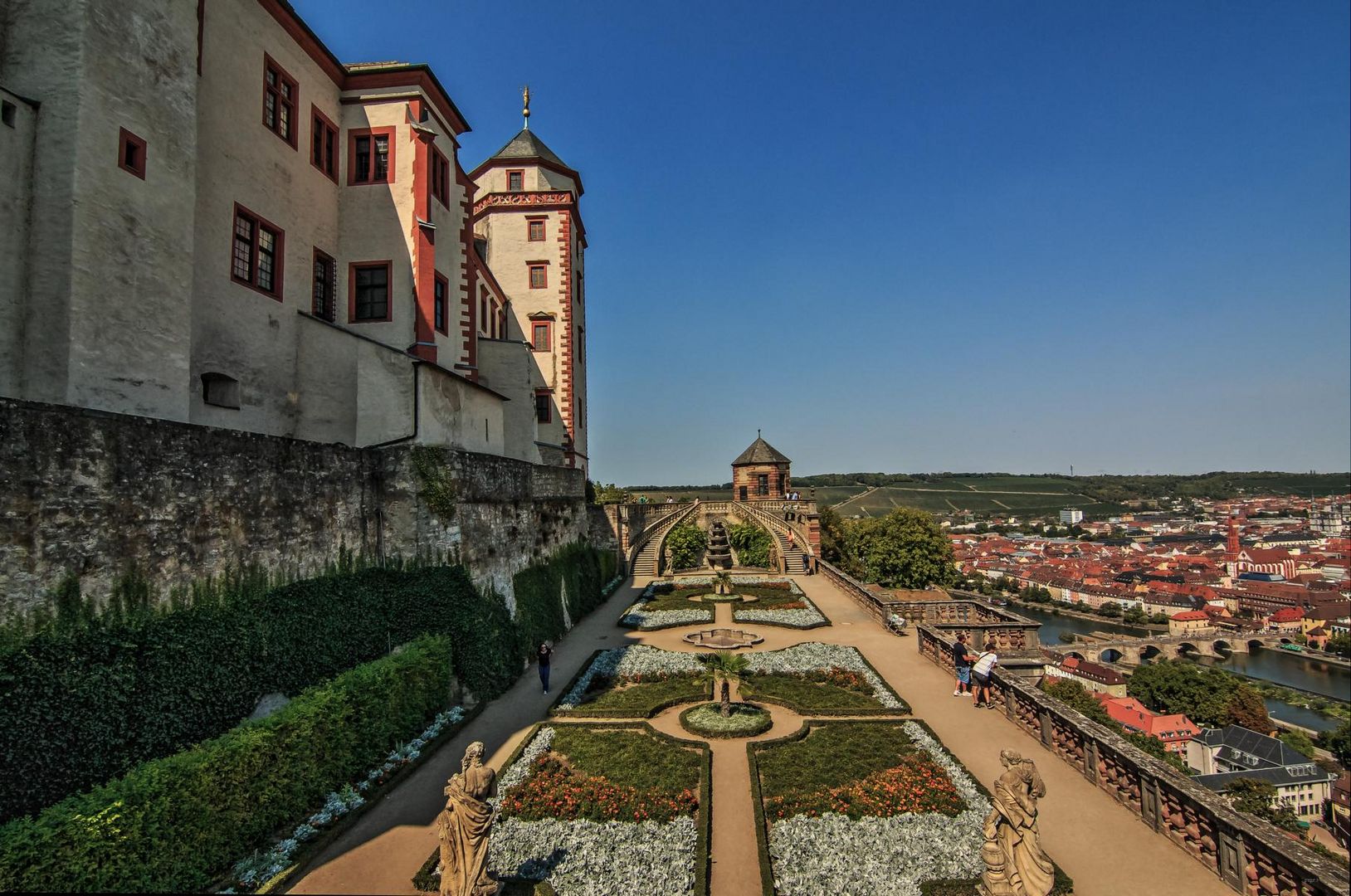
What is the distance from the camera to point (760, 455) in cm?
5872

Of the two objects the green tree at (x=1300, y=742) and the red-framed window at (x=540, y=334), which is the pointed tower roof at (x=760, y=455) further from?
the green tree at (x=1300, y=742)

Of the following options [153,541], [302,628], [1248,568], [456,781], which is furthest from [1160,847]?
[1248,568]

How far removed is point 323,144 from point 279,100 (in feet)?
6.06

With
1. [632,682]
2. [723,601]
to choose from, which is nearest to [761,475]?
[723,601]

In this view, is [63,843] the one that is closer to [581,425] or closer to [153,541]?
[153,541]

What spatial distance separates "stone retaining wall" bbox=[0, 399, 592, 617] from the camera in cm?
729

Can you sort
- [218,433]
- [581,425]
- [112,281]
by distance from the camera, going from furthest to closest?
1. [581,425]
2. [112,281]
3. [218,433]

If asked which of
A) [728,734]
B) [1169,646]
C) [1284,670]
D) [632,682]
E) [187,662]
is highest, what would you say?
[187,662]

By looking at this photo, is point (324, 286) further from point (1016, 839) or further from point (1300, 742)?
point (1300, 742)

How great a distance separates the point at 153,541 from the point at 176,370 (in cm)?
493

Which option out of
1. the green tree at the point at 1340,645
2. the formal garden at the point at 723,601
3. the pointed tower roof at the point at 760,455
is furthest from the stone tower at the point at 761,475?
the green tree at the point at 1340,645

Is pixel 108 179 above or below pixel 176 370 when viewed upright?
above

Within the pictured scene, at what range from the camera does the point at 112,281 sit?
11.0m

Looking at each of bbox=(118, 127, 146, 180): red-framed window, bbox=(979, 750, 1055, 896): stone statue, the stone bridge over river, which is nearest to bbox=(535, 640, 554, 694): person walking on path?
bbox=(979, 750, 1055, 896): stone statue
